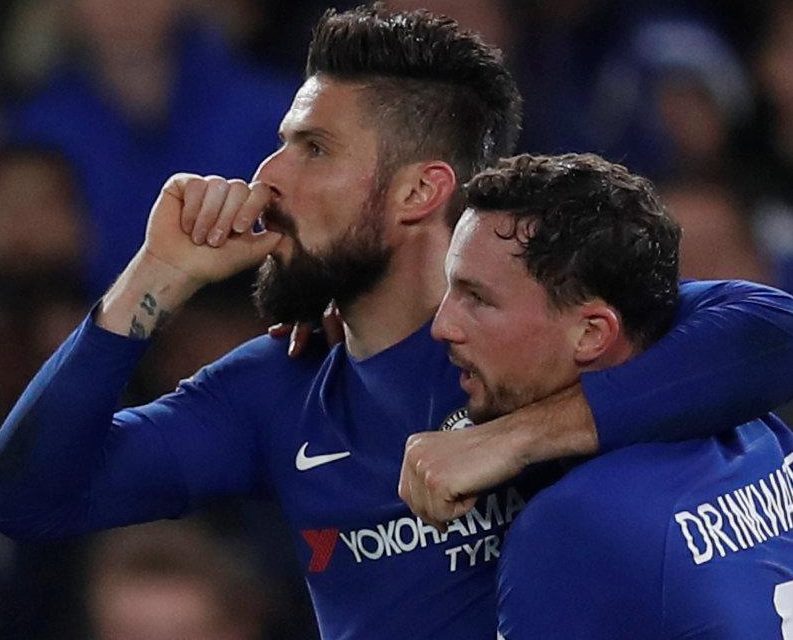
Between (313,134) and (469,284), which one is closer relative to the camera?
(469,284)

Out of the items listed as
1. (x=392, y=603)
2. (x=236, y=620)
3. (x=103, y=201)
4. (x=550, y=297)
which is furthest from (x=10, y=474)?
(x=103, y=201)

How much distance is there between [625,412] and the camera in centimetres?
191

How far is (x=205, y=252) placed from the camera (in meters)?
2.21

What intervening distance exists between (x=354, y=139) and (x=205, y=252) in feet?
0.92

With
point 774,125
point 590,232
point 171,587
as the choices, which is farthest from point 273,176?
point 774,125

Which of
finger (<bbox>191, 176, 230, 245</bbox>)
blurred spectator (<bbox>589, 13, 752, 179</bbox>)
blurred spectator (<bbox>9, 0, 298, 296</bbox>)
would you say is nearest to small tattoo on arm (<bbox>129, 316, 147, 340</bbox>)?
finger (<bbox>191, 176, 230, 245</bbox>)

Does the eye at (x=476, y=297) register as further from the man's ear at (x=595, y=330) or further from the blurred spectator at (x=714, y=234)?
the blurred spectator at (x=714, y=234)

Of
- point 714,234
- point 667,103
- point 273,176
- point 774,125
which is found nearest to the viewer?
point 273,176

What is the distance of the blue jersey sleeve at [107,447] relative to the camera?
2.16 m

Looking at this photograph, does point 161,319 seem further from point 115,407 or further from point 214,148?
point 214,148

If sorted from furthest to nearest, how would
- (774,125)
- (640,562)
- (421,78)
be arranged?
1. (774,125)
2. (421,78)
3. (640,562)

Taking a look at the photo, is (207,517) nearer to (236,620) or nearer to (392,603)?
(236,620)

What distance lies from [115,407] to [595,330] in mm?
658

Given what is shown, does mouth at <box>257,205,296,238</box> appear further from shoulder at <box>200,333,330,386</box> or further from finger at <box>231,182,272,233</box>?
shoulder at <box>200,333,330,386</box>
